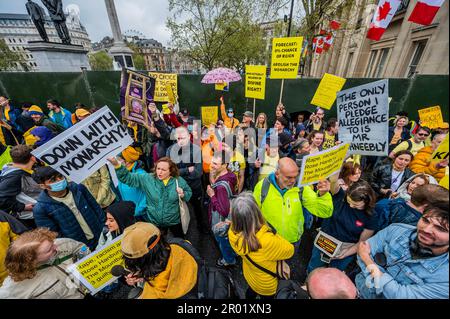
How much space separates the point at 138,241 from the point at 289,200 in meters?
1.62

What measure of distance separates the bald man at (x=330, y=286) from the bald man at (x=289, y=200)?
96 centimetres

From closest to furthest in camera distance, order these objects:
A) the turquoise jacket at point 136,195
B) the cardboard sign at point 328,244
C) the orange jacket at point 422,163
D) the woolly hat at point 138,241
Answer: the woolly hat at point 138,241, the cardboard sign at point 328,244, the turquoise jacket at point 136,195, the orange jacket at point 422,163

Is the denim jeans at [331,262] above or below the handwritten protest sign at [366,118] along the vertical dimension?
below

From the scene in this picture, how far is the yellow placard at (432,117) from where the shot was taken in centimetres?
443

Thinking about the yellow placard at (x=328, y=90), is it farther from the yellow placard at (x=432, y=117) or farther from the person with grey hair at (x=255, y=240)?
the person with grey hair at (x=255, y=240)

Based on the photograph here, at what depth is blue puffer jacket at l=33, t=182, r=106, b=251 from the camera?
2285mm

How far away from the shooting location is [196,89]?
7668mm

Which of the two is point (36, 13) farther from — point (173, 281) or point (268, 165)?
point (173, 281)

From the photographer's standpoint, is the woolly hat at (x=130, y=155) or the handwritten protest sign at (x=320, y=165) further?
the woolly hat at (x=130, y=155)

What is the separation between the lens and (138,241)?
1.43 metres

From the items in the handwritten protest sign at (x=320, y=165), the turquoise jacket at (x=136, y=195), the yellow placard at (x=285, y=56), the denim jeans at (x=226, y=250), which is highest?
the yellow placard at (x=285, y=56)

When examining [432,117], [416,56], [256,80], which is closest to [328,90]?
[256,80]

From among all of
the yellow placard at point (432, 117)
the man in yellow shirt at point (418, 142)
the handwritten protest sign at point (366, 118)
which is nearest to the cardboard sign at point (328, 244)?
the handwritten protest sign at point (366, 118)

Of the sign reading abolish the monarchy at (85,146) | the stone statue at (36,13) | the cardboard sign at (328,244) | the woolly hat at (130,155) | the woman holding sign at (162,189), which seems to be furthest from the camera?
the stone statue at (36,13)
